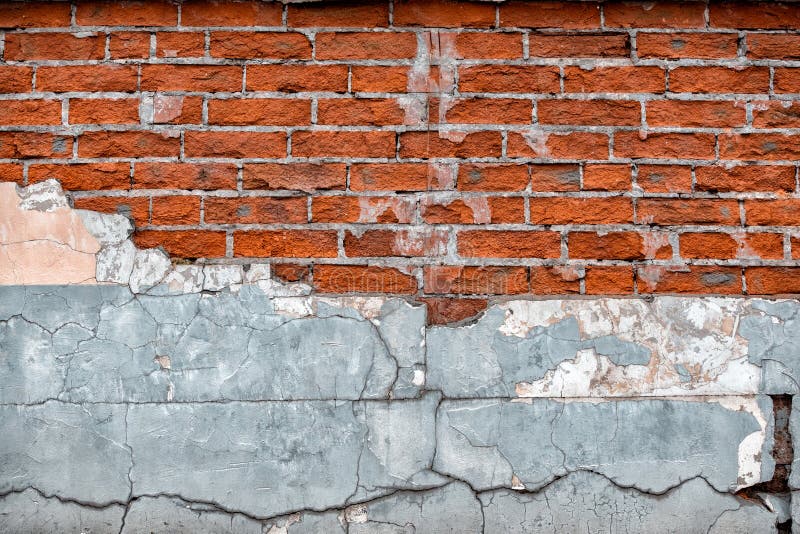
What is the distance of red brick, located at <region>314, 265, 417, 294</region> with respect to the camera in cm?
200

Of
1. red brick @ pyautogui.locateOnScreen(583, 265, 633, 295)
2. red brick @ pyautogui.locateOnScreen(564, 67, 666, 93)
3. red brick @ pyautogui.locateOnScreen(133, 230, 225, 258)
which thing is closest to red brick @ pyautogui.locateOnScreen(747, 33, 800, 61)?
red brick @ pyautogui.locateOnScreen(564, 67, 666, 93)

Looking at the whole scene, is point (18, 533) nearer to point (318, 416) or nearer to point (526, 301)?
point (318, 416)

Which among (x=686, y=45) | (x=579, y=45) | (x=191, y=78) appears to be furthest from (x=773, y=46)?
(x=191, y=78)

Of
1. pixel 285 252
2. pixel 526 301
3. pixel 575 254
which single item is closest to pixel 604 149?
pixel 575 254

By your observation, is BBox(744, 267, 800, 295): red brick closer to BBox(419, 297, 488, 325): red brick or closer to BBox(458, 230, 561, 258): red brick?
BBox(458, 230, 561, 258): red brick

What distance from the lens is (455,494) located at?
1.96 metres

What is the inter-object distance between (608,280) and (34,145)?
189cm

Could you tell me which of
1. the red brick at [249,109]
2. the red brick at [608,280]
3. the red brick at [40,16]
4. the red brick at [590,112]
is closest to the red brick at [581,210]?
the red brick at [608,280]

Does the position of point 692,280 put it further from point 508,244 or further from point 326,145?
point 326,145

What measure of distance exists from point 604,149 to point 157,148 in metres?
1.44

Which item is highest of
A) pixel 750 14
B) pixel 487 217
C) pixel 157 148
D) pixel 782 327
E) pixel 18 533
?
pixel 750 14

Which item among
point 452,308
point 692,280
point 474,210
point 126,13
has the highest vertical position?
point 126,13

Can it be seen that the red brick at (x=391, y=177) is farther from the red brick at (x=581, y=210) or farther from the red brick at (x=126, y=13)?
the red brick at (x=126, y=13)

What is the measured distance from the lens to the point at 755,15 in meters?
2.06
